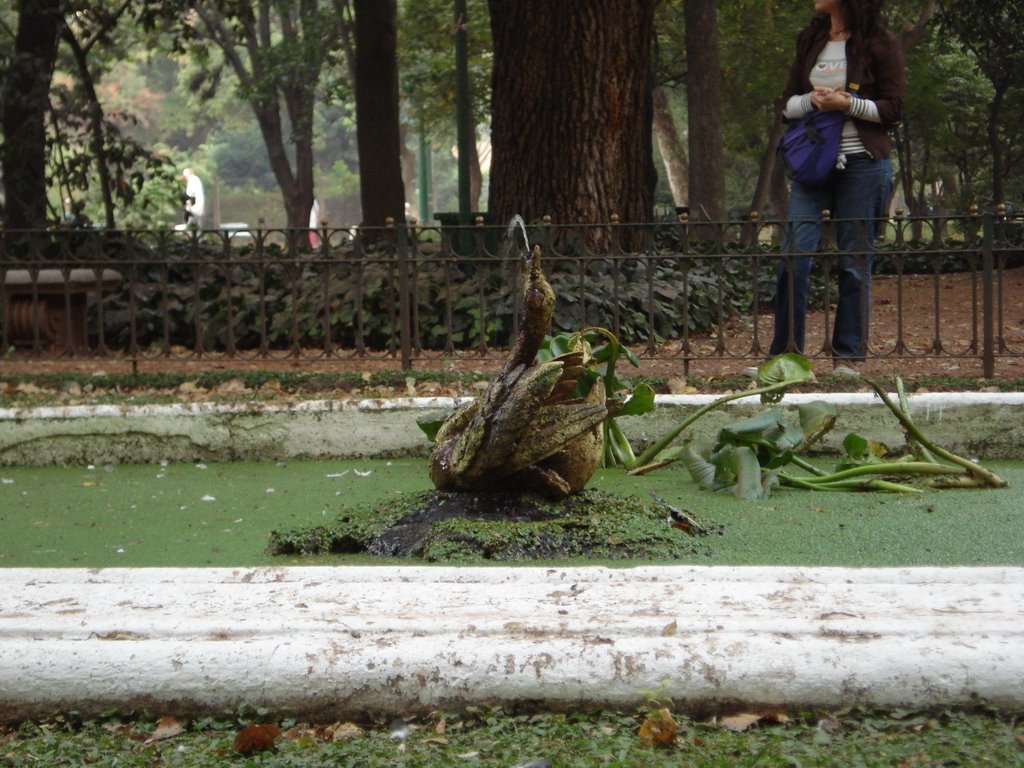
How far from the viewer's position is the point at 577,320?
10062 millimetres

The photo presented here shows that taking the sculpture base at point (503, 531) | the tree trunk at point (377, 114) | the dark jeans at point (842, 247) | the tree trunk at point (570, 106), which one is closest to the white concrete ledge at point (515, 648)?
the sculpture base at point (503, 531)

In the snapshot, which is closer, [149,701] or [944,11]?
[149,701]

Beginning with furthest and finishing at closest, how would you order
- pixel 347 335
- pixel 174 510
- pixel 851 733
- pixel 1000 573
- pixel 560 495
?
pixel 347 335, pixel 174 510, pixel 560 495, pixel 1000 573, pixel 851 733

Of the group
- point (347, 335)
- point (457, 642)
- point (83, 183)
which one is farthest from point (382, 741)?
point (83, 183)

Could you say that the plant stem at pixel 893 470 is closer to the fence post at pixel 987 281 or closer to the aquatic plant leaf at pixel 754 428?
the aquatic plant leaf at pixel 754 428

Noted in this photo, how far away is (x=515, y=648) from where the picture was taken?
2.98 m

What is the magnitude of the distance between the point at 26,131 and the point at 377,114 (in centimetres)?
516

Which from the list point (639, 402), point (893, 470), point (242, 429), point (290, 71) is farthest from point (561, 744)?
point (290, 71)

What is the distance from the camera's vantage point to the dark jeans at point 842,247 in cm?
794

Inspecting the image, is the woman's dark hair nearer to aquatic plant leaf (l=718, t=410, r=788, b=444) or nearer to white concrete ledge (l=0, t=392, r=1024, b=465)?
white concrete ledge (l=0, t=392, r=1024, b=465)

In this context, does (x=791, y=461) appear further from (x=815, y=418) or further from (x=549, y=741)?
(x=549, y=741)

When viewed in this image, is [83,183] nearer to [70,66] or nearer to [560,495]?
[70,66]

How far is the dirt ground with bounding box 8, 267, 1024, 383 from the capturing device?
8.38 m

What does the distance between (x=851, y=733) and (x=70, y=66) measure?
2036 cm
